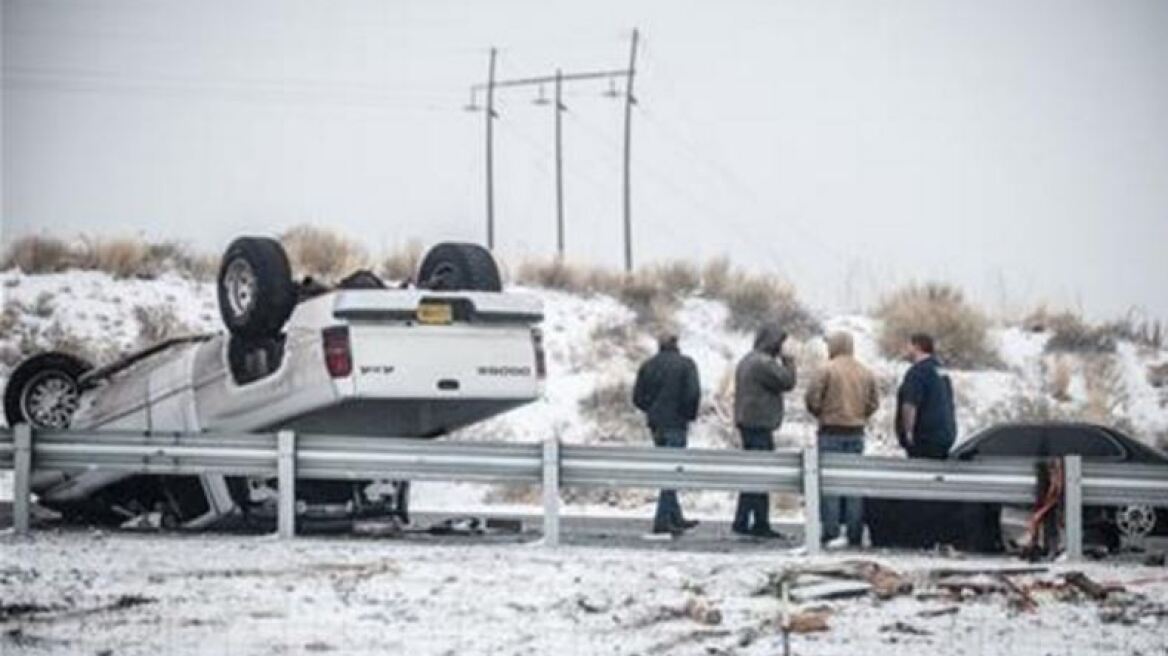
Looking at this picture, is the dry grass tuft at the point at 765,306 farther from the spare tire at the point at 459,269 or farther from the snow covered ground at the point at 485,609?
the snow covered ground at the point at 485,609

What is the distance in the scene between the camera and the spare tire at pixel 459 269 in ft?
52.6

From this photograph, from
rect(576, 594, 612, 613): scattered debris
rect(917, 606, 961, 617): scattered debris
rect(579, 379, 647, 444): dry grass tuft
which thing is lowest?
rect(917, 606, 961, 617): scattered debris

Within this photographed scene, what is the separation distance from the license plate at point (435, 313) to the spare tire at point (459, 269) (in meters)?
0.75

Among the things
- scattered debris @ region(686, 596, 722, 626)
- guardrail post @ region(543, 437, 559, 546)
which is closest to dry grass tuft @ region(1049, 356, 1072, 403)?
guardrail post @ region(543, 437, 559, 546)

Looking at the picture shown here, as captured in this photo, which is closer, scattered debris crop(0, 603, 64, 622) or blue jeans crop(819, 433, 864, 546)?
scattered debris crop(0, 603, 64, 622)

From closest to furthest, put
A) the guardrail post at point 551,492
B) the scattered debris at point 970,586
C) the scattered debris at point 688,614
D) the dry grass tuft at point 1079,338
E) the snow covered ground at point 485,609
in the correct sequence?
the snow covered ground at point 485,609 < the scattered debris at point 688,614 < the scattered debris at point 970,586 < the guardrail post at point 551,492 < the dry grass tuft at point 1079,338

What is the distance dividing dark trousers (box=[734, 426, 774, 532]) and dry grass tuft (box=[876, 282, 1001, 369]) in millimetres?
15455

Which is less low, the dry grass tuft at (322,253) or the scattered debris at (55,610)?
the dry grass tuft at (322,253)

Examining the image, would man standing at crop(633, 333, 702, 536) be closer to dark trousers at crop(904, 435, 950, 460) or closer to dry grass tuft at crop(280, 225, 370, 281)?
dark trousers at crop(904, 435, 950, 460)

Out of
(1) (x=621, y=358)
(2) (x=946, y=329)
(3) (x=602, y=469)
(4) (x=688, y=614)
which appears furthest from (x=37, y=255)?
(4) (x=688, y=614)

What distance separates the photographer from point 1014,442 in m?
17.4

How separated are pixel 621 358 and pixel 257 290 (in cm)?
1686

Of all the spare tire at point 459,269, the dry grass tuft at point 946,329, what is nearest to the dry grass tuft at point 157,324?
the dry grass tuft at point 946,329

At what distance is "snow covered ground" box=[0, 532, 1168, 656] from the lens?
10.7 m
